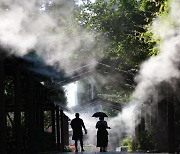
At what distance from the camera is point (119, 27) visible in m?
24.6

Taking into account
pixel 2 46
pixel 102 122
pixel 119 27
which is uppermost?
pixel 119 27

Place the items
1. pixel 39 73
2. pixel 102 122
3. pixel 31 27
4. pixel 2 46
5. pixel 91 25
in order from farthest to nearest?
pixel 91 25 → pixel 39 73 → pixel 102 122 → pixel 31 27 → pixel 2 46

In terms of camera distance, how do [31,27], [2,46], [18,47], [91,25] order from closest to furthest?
[2,46] < [18,47] < [31,27] < [91,25]

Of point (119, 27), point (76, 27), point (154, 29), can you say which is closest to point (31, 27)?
point (154, 29)

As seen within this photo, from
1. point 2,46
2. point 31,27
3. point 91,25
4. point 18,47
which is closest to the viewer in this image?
point 2,46

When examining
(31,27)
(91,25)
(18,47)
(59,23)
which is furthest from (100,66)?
(18,47)

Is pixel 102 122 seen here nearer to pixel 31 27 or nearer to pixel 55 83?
pixel 31 27

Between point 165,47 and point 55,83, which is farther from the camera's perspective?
point 55,83

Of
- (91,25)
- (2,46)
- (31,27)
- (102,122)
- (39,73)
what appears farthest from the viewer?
(91,25)

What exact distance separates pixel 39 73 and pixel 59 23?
7.91 metres

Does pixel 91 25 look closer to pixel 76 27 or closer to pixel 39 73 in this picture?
pixel 76 27

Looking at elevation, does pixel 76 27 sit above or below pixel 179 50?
above

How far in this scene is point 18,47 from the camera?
17.1m

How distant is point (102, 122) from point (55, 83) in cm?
784
